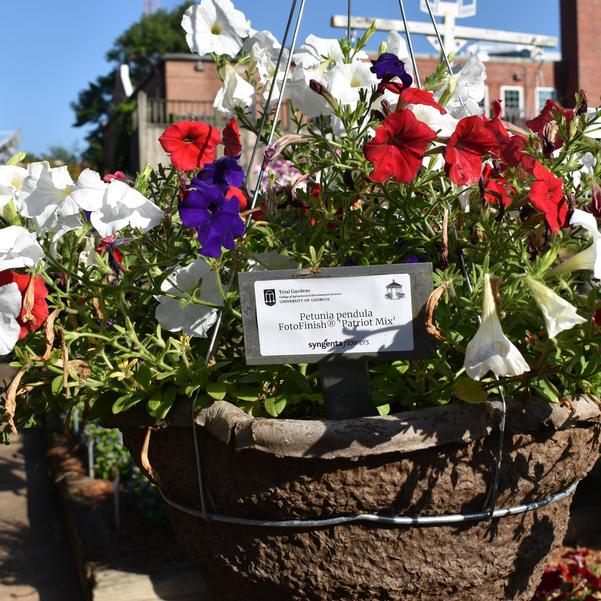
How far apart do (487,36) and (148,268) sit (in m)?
23.3

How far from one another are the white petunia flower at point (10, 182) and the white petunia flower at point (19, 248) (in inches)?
5.1

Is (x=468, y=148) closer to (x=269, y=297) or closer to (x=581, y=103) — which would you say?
(x=581, y=103)

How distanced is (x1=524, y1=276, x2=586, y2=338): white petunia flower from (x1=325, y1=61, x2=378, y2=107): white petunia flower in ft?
1.68

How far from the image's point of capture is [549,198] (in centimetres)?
108

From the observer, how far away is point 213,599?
4.67 ft

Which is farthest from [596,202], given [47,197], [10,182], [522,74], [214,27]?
[522,74]

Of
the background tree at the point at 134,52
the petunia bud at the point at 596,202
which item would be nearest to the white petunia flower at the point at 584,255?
the petunia bud at the point at 596,202

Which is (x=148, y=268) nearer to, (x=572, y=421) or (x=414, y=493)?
(x=414, y=493)

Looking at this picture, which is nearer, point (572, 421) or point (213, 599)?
point (572, 421)

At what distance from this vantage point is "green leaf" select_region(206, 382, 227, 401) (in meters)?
1.21

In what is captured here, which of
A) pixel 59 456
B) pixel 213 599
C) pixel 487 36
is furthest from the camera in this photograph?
pixel 487 36

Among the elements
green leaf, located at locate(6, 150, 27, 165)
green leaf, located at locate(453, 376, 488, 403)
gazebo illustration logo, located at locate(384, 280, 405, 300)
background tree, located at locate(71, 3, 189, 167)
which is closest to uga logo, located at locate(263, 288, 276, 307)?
gazebo illustration logo, located at locate(384, 280, 405, 300)

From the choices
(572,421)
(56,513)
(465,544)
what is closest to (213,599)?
(465,544)

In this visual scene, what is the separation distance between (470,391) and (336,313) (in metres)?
0.22
